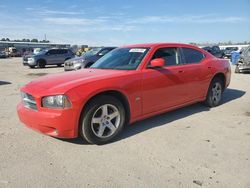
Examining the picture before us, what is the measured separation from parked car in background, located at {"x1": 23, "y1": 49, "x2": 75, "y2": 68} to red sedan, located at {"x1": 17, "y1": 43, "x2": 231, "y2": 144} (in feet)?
57.4

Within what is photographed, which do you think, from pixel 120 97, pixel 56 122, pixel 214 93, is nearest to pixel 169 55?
pixel 120 97

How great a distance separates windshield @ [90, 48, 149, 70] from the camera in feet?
15.5

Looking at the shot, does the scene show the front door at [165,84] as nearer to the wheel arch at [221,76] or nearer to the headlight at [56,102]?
the wheel arch at [221,76]

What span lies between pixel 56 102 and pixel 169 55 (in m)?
2.59

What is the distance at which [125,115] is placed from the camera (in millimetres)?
4387

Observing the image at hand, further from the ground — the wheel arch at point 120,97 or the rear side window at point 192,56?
the rear side window at point 192,56

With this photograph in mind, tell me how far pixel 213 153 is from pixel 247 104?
3500 mm

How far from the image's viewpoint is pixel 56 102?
371 centimetres

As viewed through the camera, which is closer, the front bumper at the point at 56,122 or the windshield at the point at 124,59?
the front bumper at the point at 56,122

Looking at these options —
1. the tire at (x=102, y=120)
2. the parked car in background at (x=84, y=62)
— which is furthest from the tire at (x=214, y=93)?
the parked car in background at (x=84, y=62)

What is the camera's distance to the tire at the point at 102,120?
388 cm

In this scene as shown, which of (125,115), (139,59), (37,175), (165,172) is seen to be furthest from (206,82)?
(37,175)

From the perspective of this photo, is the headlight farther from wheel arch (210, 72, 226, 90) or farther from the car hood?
wheel arch (210, 72, 226, 90)

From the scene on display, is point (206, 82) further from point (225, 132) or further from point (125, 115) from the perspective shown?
point (125, 115)
